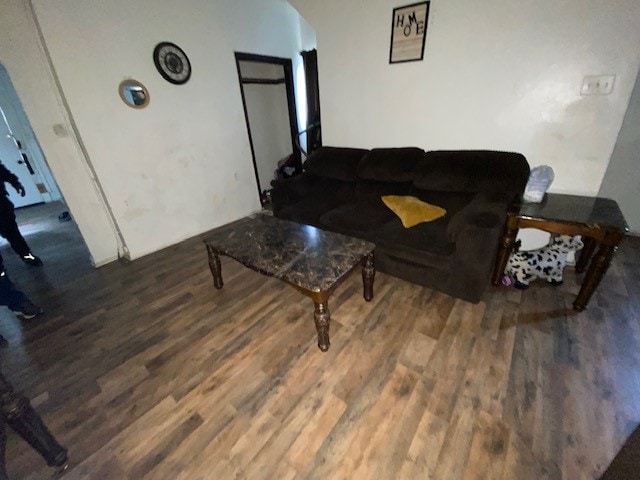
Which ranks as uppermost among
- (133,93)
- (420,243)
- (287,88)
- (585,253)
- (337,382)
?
(287,88)

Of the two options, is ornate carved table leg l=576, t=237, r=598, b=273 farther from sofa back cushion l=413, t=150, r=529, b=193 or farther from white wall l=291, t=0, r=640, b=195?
sofa back cushion l=413, t=150, r=529, b=193

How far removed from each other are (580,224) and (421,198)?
39.6 inches

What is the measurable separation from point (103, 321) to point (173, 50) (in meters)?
2.54

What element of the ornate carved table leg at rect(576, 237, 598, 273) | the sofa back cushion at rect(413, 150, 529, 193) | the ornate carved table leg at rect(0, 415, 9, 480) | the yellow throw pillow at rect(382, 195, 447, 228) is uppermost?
the sofa back cushion at rect(413, 150, 529, 193)

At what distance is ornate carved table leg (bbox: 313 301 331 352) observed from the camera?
1378 millimetres

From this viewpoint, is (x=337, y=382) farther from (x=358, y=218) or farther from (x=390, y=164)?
(x=390, y=164)

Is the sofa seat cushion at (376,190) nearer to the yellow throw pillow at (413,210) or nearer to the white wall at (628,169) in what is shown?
the yellow throw pillow at (413,210)

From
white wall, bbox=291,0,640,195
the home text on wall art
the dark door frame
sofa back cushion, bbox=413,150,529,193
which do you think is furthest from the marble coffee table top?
the dark door frame

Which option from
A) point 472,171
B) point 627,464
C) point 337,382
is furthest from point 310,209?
point 627,464

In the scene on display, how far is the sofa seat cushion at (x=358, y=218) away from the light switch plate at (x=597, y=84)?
1449 millimetres

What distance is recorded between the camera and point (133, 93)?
7.84 feet

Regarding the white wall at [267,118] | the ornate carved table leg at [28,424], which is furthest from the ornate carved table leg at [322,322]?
the white wall at [267,118]

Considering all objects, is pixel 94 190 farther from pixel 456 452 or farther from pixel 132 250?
pixel 456 452

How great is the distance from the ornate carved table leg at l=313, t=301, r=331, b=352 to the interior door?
611 centimetres
